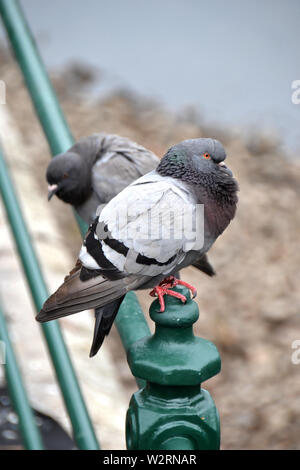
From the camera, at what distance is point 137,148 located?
2438mm

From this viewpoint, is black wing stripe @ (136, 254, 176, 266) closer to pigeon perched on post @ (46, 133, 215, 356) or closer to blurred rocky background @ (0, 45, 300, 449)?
pigeon perched on post @ (46, 133, 215, 356)

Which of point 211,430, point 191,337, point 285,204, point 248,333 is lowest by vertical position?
point 248,333

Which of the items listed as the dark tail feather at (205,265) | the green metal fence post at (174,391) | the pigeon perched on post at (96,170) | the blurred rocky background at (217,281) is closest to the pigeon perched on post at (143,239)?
the green metal fence post at (174,391)

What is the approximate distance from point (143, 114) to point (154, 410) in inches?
190

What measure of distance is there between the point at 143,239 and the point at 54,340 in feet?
0.98

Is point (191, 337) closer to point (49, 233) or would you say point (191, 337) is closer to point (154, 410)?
point (154, 410)

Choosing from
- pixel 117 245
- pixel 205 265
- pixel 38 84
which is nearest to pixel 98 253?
pixel 117 245

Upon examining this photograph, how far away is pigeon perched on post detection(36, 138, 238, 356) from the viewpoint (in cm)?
136

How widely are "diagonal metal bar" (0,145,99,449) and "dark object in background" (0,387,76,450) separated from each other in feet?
3.12

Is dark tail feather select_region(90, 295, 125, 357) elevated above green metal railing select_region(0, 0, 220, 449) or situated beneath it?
situated beneath

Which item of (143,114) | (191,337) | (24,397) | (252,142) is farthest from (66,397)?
(143,114)

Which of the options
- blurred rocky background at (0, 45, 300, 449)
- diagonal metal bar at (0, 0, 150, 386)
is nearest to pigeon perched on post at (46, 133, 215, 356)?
diagonal metal bar at (0, 0, 150, 386)

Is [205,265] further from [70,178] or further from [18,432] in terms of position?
[18,432]

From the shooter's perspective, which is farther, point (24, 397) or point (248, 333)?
point (248, 333)
